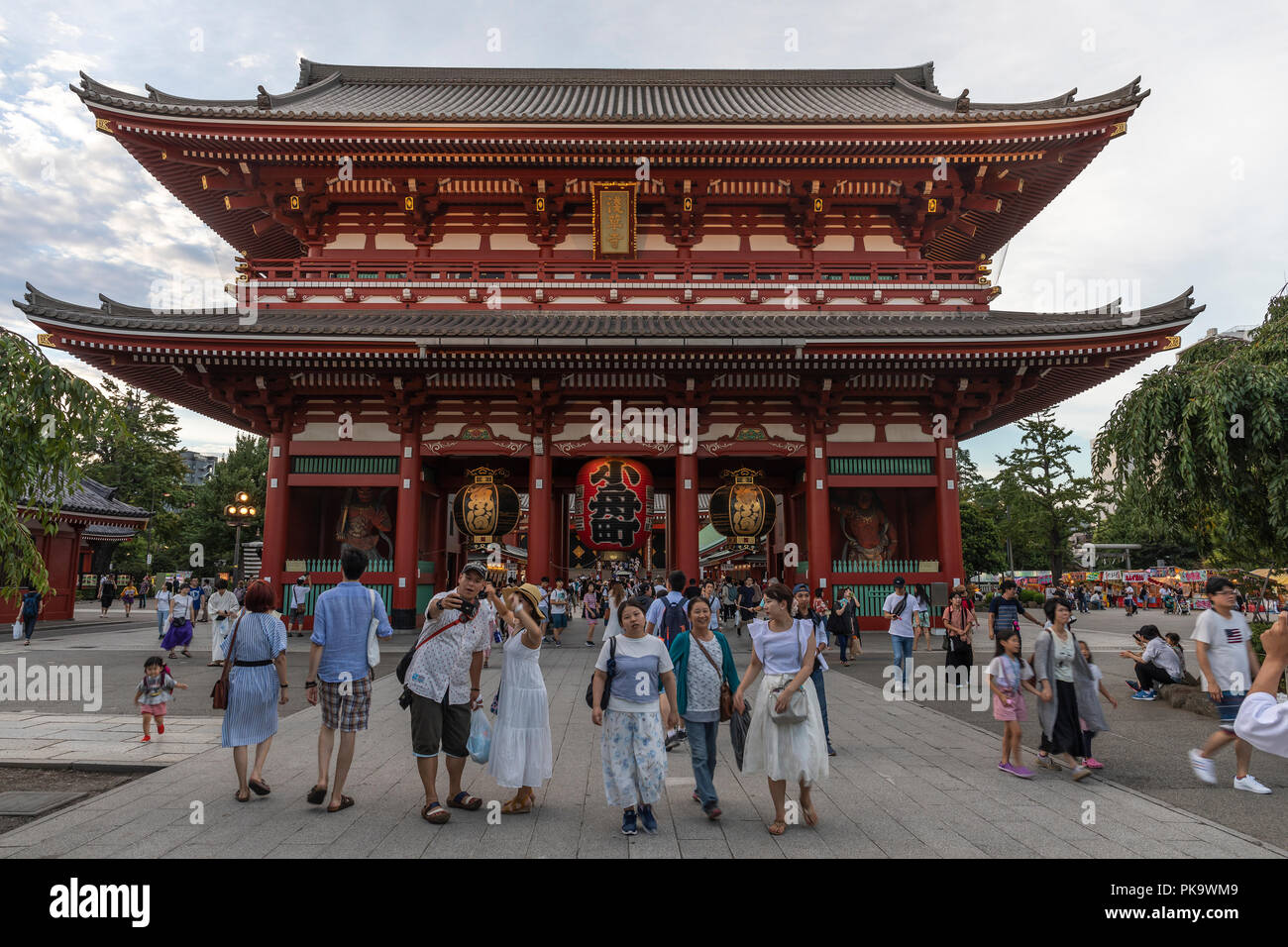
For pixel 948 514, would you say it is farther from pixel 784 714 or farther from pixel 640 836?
pixel 640 836

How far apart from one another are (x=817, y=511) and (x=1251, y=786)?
35.8ft

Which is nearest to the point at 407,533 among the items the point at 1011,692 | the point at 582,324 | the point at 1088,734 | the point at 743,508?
the point at 582,324

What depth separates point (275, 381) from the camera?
1639cm

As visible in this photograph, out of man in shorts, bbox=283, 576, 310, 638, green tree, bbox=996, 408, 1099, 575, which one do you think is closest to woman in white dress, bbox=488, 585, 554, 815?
man in shorts, bbox=283, 576, 310, 638

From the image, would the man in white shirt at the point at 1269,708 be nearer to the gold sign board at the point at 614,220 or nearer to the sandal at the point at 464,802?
the sandal at the point at 464,802

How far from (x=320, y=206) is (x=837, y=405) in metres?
14.4

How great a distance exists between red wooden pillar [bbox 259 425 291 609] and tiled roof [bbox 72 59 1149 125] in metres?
8.43

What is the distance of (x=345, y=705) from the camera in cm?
546

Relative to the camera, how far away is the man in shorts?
15.8 meters

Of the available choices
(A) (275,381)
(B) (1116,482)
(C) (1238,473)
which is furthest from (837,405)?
(A) (275,381)

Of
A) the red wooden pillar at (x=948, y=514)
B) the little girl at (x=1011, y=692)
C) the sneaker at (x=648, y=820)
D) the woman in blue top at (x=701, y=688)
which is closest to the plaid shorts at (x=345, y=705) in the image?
the sneaker at (x=648, y=820)

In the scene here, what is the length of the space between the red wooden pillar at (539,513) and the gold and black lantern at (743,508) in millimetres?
4183

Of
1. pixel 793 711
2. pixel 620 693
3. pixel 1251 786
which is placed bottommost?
pixel 1251 786

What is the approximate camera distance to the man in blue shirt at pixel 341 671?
5465 mm
